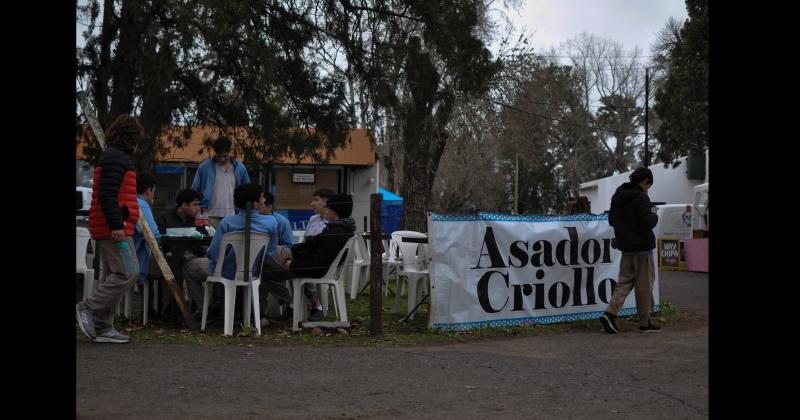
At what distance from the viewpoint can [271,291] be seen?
33.9 ft

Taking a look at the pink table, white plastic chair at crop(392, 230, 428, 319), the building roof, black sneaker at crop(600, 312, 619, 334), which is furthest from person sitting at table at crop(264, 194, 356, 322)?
the pink table

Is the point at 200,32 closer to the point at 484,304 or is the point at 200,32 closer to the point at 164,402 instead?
the point at 484,304

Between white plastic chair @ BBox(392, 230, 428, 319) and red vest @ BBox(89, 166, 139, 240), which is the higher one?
red vest @ BBox(89, 166, 139, 240)

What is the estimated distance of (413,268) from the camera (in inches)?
445

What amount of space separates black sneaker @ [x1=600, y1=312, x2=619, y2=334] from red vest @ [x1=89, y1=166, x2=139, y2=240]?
198 inches

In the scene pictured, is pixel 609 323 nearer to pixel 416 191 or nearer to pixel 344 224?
pixel 344 224

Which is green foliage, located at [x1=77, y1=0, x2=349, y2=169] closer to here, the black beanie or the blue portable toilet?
the black beanie

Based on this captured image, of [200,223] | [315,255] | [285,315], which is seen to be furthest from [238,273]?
[285,315]

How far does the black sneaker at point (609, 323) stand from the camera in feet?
34.3

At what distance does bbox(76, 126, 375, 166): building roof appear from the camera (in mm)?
16562

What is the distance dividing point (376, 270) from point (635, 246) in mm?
2910
